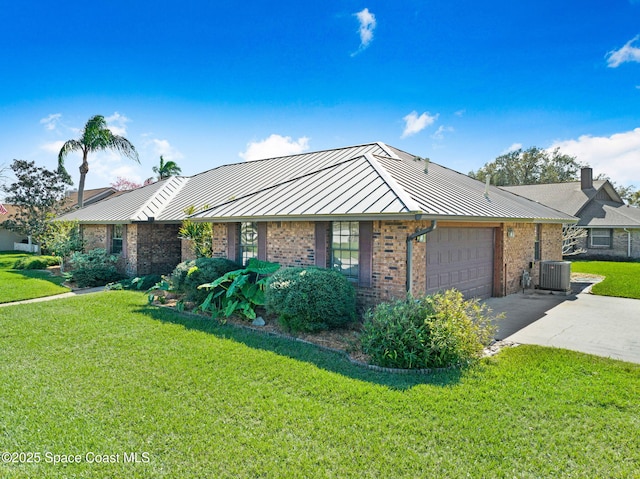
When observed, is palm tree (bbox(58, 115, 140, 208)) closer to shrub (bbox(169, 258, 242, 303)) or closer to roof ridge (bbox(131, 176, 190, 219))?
roof ridge (bbox(131, 176, 190, 219))

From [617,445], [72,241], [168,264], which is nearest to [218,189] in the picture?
[168,264]

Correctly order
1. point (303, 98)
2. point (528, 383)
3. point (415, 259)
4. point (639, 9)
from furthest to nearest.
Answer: point (303, 98)
point (639, 9)
point (415, 259)
point (528, 383)

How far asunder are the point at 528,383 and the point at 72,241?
1898 centimetres

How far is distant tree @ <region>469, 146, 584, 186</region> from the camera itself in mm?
49312

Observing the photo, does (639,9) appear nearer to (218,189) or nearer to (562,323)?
(562,323)

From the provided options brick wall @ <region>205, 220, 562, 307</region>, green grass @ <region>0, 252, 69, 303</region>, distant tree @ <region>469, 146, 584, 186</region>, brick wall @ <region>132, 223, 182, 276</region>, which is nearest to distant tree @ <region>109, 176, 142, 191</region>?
green grass @ <region>0, 252, 69, 303</region>

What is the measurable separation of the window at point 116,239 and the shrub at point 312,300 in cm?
1122

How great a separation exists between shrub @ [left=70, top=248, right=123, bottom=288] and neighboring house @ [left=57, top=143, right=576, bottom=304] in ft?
1.95

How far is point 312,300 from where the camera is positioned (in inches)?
316

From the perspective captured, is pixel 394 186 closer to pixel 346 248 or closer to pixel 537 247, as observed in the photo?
pixel 346 248

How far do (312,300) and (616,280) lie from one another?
14.2 meters

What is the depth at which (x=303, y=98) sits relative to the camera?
653 inches

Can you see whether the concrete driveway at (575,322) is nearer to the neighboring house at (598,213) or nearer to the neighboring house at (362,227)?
the neighboring house at (362,227)

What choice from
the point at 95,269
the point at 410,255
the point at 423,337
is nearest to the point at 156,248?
the point at 95,269
